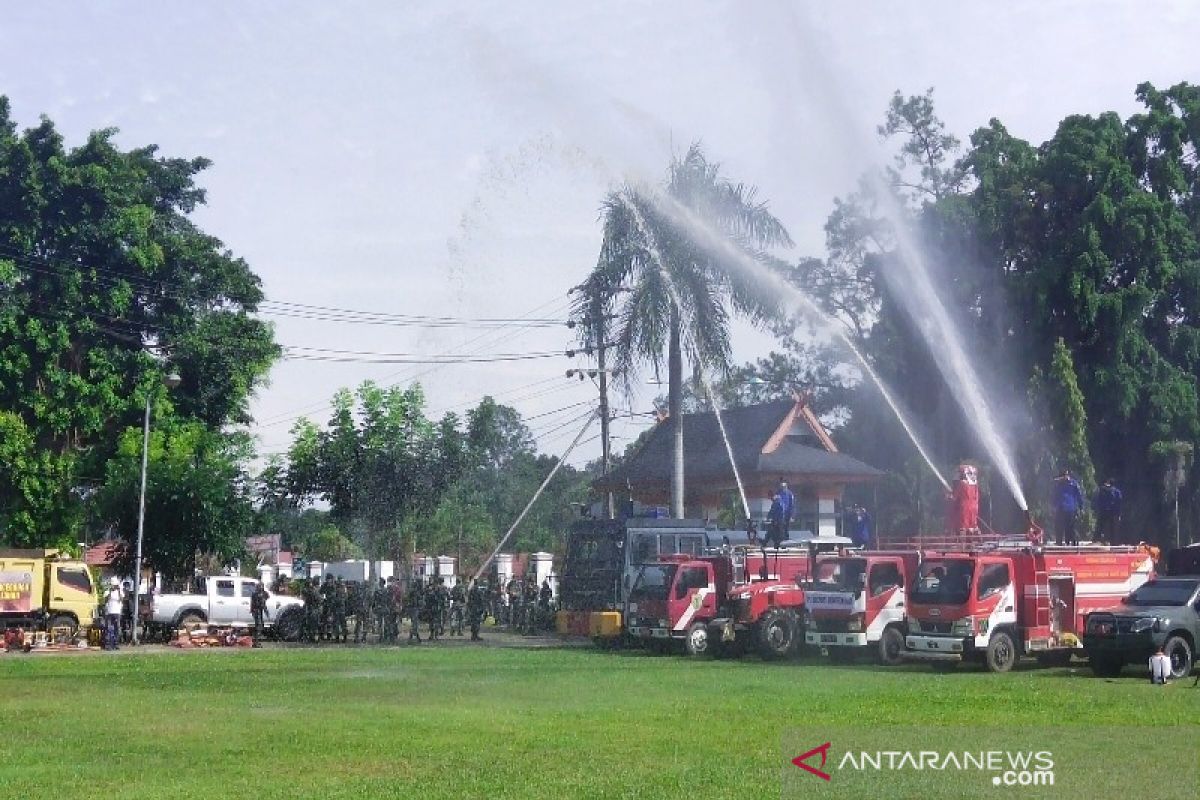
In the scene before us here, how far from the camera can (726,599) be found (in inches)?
1270

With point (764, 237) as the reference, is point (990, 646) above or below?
below

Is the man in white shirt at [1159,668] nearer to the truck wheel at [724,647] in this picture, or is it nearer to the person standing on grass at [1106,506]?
the truck wheel at [724,647]

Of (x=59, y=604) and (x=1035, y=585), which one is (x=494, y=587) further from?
(x=1035, y=585)

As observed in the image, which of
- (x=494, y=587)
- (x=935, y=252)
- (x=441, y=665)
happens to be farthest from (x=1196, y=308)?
(x=441, y=665)

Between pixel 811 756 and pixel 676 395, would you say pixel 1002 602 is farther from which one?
pixel 676 395

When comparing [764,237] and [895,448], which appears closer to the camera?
[764,237]

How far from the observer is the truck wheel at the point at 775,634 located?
30641mm

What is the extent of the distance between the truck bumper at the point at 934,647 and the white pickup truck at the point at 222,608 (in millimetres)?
21143

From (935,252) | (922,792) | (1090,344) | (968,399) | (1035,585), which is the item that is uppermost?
(935,252)

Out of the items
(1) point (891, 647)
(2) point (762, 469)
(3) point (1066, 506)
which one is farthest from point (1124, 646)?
(2) point (762, 469)

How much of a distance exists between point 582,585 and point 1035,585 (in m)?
13.1

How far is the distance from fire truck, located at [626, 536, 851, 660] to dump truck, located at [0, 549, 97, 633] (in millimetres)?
17387

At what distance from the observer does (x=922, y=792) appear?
12219mm

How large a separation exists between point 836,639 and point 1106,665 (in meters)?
5.40
